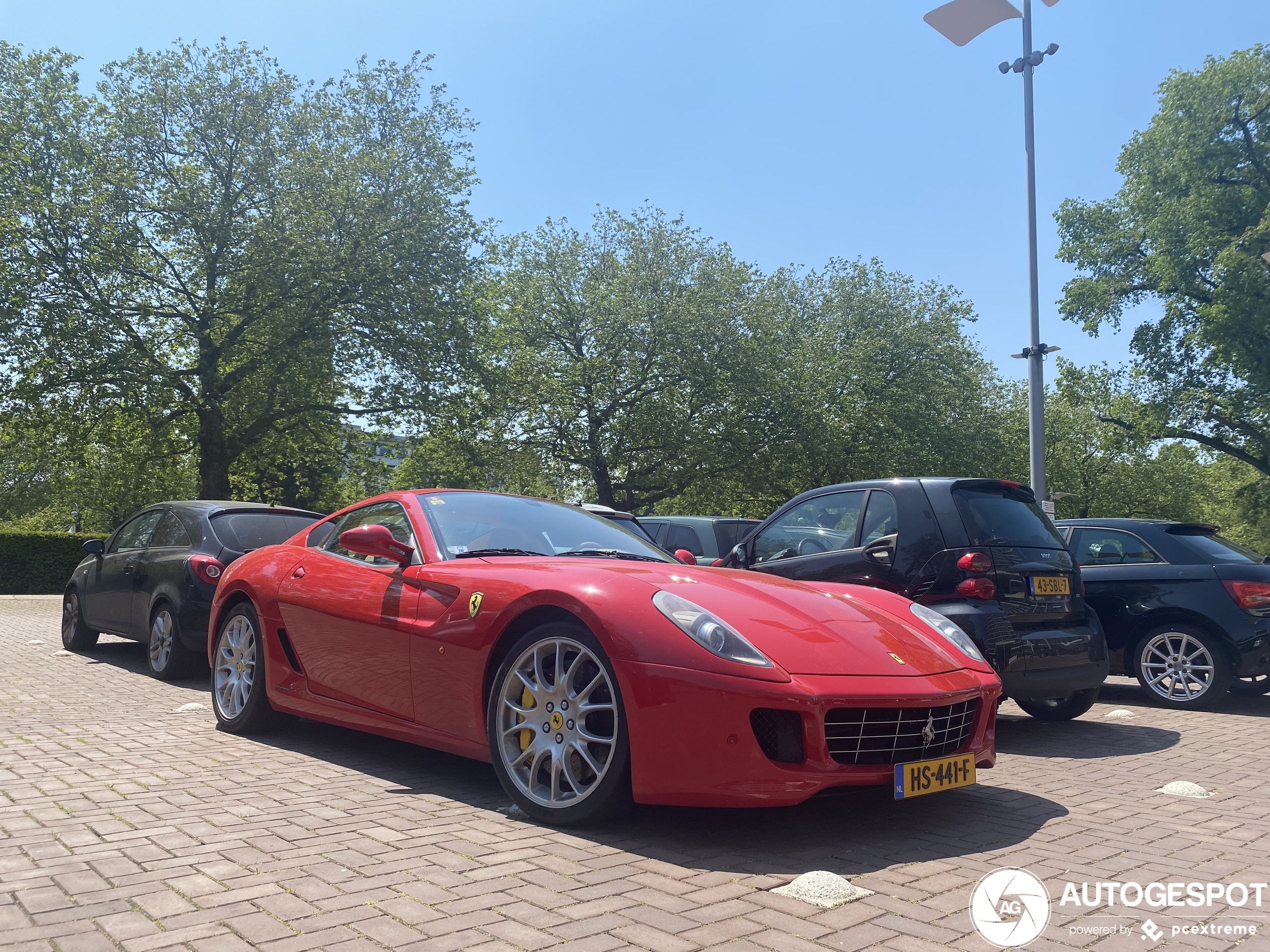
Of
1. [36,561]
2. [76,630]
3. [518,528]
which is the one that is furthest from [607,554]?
[36,561]

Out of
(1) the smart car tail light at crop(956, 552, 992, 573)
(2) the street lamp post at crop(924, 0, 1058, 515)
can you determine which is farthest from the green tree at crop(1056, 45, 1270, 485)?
(1) the smart car tail light at crop(956, 552, 992, 573)

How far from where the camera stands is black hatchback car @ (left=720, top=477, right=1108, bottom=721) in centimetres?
611

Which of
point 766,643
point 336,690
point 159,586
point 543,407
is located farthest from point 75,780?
point 543,407

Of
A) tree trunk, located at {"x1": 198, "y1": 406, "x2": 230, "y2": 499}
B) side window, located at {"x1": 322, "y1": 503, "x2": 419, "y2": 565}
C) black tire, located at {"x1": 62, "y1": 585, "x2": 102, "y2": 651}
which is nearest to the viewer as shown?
side window, located at {"x1": 322, "y1": 503, "x2": 419, "y2": 565}

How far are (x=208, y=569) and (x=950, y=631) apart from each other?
613 cm

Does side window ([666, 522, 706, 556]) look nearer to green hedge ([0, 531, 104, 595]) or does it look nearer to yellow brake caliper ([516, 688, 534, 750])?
yellow brake caliper ([516, 688, 534, 750])

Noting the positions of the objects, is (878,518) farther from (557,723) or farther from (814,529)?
(557,723)

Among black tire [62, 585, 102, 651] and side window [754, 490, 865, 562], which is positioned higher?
side window [754, 490, 865, 562]

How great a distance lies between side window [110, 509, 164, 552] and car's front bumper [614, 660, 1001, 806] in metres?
7.38

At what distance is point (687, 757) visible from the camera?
3539 millimetres

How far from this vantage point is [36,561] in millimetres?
26297

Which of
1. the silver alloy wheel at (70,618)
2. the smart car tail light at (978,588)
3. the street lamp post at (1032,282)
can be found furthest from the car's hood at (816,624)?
the street lamp post at (1032,282)

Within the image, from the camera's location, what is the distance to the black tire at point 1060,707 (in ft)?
23.0

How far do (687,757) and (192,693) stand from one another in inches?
222
